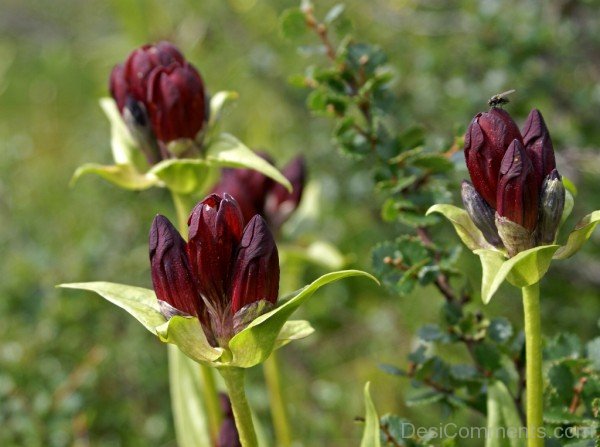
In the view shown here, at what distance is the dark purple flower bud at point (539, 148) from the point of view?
827mm

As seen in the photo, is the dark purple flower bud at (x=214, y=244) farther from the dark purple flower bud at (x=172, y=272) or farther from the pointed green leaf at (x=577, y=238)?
the pointed green leaf at (x=577, y=238)

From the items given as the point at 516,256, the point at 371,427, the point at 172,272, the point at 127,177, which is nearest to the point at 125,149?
the point at 127,177

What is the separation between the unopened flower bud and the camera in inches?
31.8

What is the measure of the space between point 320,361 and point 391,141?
1308 millimetres

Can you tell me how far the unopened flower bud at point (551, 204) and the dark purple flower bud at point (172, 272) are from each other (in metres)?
0.39

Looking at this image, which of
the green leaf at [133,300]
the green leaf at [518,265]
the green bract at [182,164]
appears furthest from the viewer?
the green bract at [182,164]

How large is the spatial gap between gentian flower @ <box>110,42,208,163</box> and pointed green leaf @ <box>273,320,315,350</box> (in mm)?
396

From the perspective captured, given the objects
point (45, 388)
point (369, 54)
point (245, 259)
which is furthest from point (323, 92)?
point (45, 388)

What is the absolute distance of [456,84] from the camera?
212 centimetres

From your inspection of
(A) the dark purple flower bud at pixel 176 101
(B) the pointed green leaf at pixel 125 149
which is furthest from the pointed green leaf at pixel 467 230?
(B) the pointed green leaf at pixel 125 149

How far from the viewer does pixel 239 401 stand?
0.88 m

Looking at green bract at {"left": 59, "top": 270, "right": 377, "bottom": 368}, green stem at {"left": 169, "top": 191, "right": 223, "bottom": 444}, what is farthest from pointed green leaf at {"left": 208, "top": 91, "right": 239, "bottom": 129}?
green bract at {"left": 59, "top": 270, "right": 377, "bottom": 368}

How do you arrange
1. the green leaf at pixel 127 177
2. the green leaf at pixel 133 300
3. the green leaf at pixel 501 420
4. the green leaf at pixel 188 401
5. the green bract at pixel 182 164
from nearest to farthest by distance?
the green leaf at pixel 133 300 < the green leaf at pixel 501 420 < the green bract at pixel 182 164 < the green leaf at pixel 127 177 < the green leaf at pixel 188 401

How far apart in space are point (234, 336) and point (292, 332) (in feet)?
0.26
